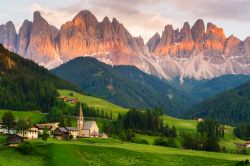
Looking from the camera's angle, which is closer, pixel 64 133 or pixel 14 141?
pixel 14 141

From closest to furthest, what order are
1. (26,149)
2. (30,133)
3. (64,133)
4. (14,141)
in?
(26,149)
(14,141)
(30,133)
(64,133)

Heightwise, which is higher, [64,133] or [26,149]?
[64,133]

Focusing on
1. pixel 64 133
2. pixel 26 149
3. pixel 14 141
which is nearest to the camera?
pixel 26 149

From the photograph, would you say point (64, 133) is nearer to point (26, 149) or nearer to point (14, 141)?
point (14, 141)

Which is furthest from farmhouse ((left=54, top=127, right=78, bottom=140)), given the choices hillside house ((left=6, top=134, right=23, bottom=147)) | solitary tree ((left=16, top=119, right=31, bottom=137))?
hillside house ((left=6, top=134, right=23, bottom=147))

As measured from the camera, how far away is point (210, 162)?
461 feet

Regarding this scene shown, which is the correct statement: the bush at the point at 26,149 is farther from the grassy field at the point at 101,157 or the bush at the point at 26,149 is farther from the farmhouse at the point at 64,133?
the farmhouse at the point at 64,133

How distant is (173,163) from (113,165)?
17724 millimetres

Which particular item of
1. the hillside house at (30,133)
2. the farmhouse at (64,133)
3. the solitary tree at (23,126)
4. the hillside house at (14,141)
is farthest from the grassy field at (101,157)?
the farmhouse at (64,133)

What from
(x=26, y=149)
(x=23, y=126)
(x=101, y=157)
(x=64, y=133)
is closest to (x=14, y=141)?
(x=26, y=149)

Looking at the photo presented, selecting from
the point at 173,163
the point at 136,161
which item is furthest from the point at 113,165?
the point at 173,163

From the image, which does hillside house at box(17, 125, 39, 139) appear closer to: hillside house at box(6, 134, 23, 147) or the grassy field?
hillside house at box(6, 134, 23, 147)

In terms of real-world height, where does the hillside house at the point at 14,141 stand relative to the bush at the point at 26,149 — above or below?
above

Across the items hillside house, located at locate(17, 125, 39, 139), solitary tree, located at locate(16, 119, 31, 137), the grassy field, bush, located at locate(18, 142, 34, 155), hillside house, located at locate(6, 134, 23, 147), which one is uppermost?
solitary tree, located at locate(16, 119, 31, 137)
